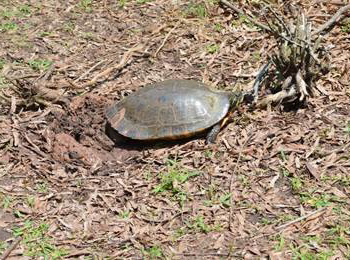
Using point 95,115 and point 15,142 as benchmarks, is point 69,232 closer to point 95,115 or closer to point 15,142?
point 15,142

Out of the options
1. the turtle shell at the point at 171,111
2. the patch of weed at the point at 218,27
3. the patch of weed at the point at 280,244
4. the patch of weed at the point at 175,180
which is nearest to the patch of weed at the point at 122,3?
the patch of weed at the point at 218,27

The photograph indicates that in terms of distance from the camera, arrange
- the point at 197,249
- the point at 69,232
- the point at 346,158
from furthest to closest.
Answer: the point at 346,158, the point at 69,232, the point at 197,249

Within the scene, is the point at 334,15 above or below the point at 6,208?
above

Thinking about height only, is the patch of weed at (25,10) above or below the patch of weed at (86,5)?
below

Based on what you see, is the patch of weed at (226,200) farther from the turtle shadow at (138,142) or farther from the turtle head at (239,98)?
the turtle head at (239,98)

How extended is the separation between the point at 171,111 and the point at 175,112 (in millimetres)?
44

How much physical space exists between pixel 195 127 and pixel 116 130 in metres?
0.90

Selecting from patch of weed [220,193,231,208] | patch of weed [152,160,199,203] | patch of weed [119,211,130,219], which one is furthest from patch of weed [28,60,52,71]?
patch of weed [220,193,231,208]

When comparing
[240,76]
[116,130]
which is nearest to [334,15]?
[240,76]

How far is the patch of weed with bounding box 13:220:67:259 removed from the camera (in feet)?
15.7

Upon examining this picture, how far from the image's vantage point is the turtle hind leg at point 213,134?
5.98 metres

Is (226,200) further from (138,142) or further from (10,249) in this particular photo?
(10,249)

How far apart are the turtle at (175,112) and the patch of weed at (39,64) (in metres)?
1.66

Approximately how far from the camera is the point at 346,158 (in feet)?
18.0
